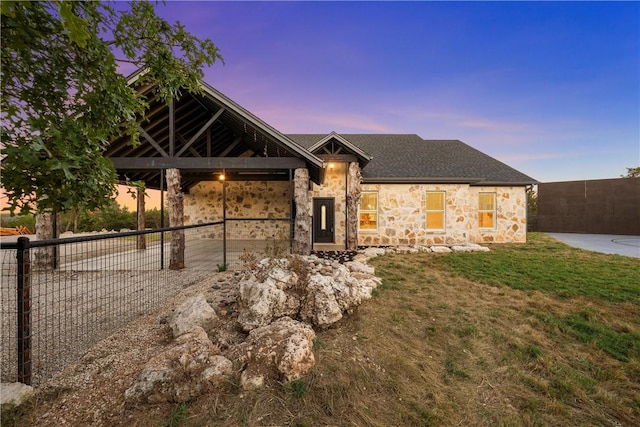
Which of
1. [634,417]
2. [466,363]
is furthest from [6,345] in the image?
[634,417]

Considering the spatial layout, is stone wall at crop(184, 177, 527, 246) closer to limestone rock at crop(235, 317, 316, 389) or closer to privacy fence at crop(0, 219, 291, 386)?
privacy fence at crop(0, 219, 291, 386)

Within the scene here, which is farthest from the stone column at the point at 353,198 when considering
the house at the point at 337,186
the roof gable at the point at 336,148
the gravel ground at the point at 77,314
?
the gravel ground at the point at 77,314

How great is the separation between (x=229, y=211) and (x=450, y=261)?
11.2 metres

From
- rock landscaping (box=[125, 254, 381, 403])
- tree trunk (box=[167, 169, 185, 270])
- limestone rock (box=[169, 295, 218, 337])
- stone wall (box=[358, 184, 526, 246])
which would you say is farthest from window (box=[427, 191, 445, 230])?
limestone rock (box=[169, 295, 218, 337])

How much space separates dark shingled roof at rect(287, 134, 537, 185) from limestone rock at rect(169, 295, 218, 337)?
30.3ft

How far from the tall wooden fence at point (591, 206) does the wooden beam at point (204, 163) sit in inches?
854

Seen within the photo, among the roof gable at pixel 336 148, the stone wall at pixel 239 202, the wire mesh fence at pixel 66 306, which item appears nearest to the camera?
the wire mesh fence at pixel 66 306

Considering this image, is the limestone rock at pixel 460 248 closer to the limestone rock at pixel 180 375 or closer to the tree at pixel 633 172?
the limestone rock at pixel 180 375

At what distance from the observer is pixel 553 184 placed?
18766 mm

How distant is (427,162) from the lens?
13094 millimetres

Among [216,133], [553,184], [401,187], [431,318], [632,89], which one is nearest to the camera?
[431,318]

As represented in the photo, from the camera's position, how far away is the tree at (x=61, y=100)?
6.59 ft

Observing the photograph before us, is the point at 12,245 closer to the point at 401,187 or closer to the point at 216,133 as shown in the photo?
the point at 216,133

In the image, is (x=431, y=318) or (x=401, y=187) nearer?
(x=431, y=318)
